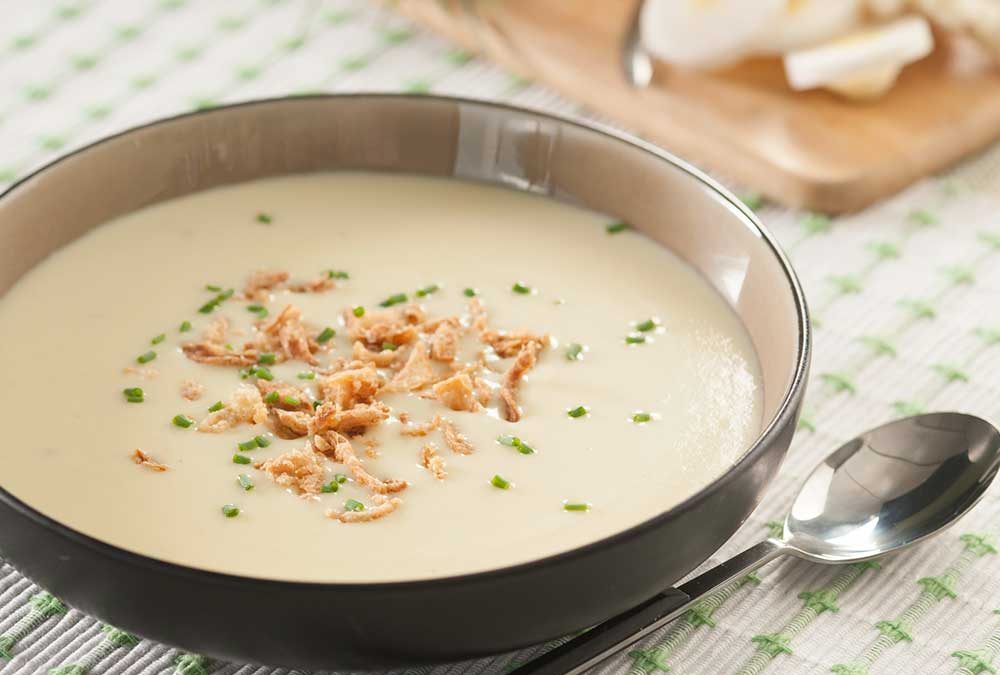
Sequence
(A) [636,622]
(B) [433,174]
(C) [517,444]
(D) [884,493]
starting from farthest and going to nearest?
(B) [433,174]
(D) [884,493]
(C) [517,444]
(A) [636,622]

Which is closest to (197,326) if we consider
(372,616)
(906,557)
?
(372,616)

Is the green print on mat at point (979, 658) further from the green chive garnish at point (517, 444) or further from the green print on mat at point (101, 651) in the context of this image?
the green print on mat at point (101, 651)

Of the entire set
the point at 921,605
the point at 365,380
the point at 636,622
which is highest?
the point at 365,380

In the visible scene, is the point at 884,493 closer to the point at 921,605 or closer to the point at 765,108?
the point at 921,605

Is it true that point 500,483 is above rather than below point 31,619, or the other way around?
above

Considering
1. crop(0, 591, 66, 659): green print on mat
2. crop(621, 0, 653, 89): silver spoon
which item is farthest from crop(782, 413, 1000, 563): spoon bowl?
crop(621, 0, 653, 89): silver spoon

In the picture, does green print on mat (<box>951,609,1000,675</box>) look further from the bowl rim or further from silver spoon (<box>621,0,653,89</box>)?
silver spoon (<box>621,0,653,89</box>)

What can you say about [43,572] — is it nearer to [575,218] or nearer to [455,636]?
[455,636]

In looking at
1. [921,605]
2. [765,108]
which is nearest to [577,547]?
[921,605]
